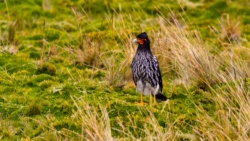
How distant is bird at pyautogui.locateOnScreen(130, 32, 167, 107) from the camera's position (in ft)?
25.7

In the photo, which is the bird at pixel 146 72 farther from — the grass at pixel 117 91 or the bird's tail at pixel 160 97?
the grass at pixel 117 91

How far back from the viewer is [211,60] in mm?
8539

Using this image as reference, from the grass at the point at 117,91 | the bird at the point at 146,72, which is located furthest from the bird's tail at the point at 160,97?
the grass at the point at 117,91

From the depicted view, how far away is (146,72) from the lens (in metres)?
7.83

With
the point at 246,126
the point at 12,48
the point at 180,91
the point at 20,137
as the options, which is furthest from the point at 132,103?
the point at 12,48

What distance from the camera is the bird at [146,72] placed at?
784cm

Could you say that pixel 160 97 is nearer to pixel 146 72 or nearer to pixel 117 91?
pixel 146 72

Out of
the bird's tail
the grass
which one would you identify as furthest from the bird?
the grass

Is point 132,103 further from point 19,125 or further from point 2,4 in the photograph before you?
point 2,4

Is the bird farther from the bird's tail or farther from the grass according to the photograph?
the grass

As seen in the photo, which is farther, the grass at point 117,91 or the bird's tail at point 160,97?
the bird's tail at point 160,97

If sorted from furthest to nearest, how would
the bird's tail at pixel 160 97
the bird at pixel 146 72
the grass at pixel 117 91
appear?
the bird's tail at pixel 160 97
the bird at pixel 146 72
the grass at pixel 117 91

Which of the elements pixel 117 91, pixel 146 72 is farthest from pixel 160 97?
pixel 117 91

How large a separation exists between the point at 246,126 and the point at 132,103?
2.09 meters
